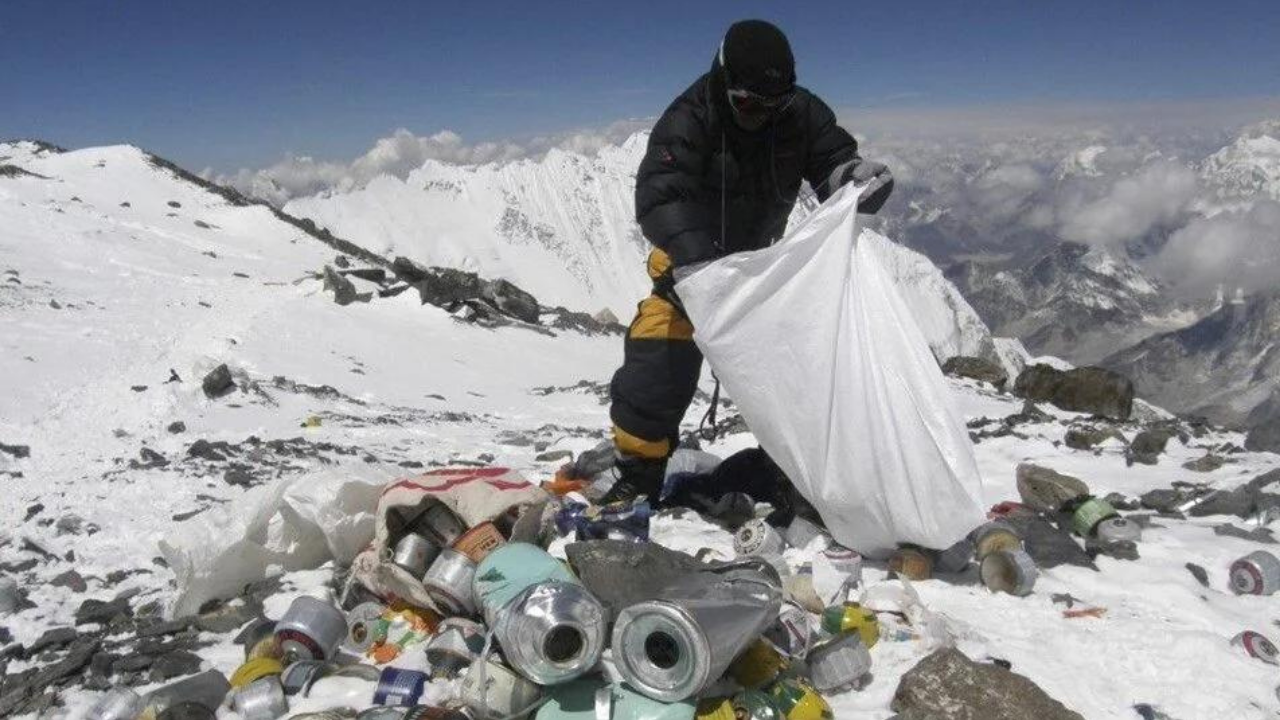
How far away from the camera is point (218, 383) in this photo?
9.80 meters

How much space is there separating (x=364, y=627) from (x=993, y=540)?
115 inches

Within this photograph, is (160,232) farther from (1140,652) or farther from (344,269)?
(1140,652)

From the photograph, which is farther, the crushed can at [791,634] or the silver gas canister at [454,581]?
the silver gas canister at [454,581]

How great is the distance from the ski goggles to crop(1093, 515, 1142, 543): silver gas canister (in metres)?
2.82

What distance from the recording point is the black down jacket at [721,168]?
432cm

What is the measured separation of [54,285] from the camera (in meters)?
14.4

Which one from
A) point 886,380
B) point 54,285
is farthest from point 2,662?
point 54,285

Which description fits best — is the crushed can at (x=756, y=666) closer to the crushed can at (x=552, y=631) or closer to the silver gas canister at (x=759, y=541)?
the crushed can at (x=552, y=631)

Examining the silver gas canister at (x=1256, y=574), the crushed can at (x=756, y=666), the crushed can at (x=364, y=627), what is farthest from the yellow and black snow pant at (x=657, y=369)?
the silver gas canister at (x=1256, y=574)

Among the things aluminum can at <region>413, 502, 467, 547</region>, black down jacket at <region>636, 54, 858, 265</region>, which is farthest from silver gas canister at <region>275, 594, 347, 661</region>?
black down jacket at <region>636, 54, 858, 265</region>

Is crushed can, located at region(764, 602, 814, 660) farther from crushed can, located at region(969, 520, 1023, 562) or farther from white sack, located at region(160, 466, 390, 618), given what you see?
white sack, located at region(160, 466, 390, 618)

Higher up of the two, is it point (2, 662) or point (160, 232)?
point (160, 232)

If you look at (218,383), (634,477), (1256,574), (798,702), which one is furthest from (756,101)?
(218,383)

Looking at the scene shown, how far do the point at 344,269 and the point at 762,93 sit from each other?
59.0 ft
